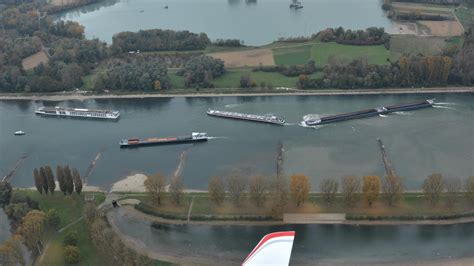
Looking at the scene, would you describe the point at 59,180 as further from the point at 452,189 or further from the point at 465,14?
the point at 465,14

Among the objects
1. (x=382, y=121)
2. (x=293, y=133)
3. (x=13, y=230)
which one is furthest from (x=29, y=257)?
(x=382, y=121)

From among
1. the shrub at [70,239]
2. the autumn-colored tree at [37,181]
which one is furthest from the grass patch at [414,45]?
the shrub at [70,239]

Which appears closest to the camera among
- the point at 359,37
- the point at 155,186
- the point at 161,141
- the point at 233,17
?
the point at 155,186

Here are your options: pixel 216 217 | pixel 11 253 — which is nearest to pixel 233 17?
pixel 216 217

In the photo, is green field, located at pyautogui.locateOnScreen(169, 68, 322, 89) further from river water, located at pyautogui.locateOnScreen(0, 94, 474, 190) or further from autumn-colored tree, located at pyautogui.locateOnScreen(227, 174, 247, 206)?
autumn-colored tree, located at pyautogui.locateOnScreen(227, 174, 247, 206)

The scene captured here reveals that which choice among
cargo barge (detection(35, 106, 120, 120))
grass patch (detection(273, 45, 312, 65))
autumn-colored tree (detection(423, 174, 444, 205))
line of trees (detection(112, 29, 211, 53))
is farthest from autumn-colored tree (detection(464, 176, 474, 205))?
line of trees (detection(112, 29, 211, 53))

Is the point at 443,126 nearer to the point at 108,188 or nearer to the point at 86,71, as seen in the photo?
the point at 108,188
